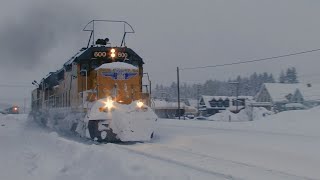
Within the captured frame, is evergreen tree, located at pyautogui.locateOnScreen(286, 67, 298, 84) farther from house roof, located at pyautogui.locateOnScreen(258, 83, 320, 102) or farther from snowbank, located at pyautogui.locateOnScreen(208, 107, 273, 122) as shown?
snowbank, located at pyautogui.locateOnScreen(208, 107, 273, 122)

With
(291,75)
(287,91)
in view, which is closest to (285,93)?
(287,91)

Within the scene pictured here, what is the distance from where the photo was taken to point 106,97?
1442 centimetres

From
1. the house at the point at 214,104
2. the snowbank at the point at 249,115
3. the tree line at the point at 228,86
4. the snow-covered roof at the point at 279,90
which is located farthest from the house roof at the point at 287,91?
the tree line at the point at 228,86

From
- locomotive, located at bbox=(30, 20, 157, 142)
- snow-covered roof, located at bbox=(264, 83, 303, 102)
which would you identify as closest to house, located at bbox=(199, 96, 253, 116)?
snow-covered roof, located at bbox=(264, 83, 303, 102)

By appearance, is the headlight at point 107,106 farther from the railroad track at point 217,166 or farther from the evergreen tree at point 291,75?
the evergreen tree at point 291,75

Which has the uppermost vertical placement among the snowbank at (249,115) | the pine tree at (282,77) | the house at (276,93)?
the pine tree at (282,77)

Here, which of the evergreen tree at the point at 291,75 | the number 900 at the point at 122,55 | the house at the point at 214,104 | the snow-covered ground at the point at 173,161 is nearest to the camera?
the snow-covered ground at the point at 173,161

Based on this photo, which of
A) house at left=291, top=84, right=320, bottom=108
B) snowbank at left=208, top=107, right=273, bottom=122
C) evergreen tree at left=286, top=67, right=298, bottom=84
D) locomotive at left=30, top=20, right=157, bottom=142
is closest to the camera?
locomotive at left=30, top=20, right=157, bottom=142

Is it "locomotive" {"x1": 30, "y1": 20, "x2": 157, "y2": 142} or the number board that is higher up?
the number board

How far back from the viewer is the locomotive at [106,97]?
13.7 m

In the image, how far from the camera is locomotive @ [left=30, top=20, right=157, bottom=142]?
538 inches

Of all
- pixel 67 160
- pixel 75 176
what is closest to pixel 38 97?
pixel 67 160

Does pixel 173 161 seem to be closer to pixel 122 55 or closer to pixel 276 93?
pixel 122 55

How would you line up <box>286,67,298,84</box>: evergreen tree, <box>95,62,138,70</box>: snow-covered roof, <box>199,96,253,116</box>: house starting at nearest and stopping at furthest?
<box>95,62,138,70</box>: snow-covered roof, <box>199,96,253,116</box>: house, <box>286,67,298,84</box>: evergreen tree
